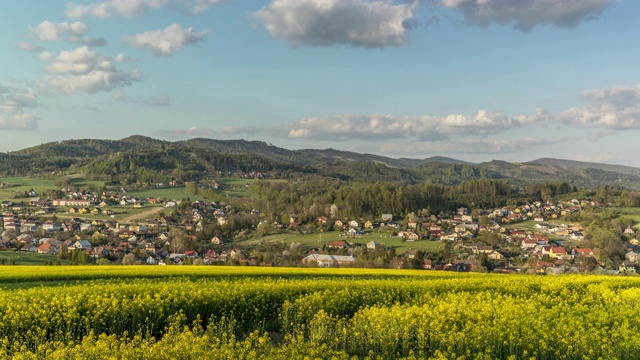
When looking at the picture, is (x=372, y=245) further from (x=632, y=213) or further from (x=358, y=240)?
(x=632, y=213)

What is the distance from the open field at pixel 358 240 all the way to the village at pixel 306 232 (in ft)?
1.28

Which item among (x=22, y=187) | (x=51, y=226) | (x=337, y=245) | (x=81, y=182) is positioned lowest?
(x=337, y=245)

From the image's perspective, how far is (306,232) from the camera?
101 metres

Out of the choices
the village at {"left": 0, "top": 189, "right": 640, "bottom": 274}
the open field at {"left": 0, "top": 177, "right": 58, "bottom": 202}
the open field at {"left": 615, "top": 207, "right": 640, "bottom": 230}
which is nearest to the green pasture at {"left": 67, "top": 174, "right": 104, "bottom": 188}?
the open field at {"left": 0, "top": 177, "right": 58, "bottom": 202}

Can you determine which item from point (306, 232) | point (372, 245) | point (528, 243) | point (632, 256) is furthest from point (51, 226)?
point (632, 256)

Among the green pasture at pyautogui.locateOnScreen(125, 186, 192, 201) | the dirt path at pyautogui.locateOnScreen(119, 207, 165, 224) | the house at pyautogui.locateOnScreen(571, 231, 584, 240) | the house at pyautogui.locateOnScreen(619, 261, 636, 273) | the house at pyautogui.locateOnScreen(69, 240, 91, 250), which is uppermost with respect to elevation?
the green pasture at pyautogui.locateOnScreen(125, 186, 192, 201)

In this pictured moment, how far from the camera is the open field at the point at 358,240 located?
81000 mm

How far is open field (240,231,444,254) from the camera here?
81000 mm

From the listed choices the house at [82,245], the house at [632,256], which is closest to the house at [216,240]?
the house at [82,245]

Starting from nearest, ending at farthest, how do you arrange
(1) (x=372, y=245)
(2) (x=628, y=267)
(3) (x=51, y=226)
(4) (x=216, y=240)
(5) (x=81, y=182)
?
(2) (x=628, y=267), (1) (x=372, y=245), (4) (x=216, y=240), (3) (x=51, y=226), (5) (x=81, y=182)

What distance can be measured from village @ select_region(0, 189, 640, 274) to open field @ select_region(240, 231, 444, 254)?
389 millimetres

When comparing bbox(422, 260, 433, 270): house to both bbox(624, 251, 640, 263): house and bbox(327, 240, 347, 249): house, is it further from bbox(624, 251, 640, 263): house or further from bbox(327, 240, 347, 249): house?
bbox(624, 251, 640, 263): house

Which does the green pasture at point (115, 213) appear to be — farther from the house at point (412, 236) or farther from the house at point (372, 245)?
the house at point (412, 236)

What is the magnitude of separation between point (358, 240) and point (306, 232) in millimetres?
15623
